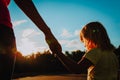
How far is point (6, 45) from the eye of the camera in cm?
243

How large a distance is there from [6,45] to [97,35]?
1586 mm

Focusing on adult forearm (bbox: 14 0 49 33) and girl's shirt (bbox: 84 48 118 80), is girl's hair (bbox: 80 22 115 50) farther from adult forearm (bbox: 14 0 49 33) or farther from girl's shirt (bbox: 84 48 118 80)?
adult forearm (bbox: 14 0 49 33)

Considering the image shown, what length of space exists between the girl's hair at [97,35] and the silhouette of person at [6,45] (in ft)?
4.80

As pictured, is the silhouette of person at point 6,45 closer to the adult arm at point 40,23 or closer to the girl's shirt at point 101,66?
the adult arm at point 40,23

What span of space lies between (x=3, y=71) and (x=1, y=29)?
1.07 feet

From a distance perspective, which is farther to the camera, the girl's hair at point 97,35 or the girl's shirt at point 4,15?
the girl's hair at point 97,35

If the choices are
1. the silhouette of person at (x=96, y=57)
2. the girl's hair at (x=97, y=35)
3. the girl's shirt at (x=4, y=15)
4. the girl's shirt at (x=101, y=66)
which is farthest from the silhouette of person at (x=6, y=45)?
the girl's hair at (x=97, y=35)

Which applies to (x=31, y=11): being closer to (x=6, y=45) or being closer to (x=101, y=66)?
(x=6, y=45)

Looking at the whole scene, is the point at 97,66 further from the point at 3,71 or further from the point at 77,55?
the point at 77,55

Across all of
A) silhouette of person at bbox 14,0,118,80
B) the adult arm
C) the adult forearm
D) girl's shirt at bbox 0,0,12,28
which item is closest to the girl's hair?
silhouette of person at bbox 14,0,118,80

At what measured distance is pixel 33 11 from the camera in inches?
106

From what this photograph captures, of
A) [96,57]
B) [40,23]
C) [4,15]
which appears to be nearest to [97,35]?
[96,57]

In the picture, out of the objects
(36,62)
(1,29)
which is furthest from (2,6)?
(36,62)

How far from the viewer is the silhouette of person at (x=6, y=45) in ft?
7.91
